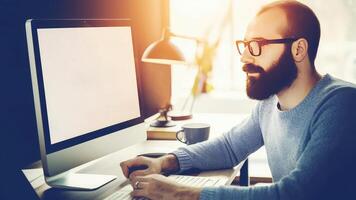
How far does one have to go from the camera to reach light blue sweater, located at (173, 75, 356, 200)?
105cm

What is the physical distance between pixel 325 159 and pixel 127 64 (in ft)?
2.35

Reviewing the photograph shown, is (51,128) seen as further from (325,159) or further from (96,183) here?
(325,159)

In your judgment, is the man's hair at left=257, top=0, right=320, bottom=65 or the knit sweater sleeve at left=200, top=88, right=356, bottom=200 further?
the man's hair at left=257, top=0, right=320, bottom=65

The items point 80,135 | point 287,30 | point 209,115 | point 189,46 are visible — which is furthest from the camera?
point 189,46

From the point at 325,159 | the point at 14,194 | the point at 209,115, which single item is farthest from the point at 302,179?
the point at 209,115

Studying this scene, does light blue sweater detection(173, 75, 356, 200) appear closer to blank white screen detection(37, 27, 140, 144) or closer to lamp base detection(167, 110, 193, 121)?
blank white screen detection(37, 27, 140, 144)

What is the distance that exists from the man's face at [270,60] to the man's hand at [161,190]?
484 millimetres

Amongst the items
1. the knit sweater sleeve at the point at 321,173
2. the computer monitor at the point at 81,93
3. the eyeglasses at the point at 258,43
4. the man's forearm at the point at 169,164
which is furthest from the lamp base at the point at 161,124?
the knit sweater sleeve at the point at 321,173

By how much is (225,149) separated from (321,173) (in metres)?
0.46

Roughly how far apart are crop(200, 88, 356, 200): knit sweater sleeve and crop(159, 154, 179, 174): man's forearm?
0.30m

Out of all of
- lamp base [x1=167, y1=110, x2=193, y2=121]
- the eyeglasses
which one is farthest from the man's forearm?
lamp base [x1=167, y1=110, x2=193, y2=121]

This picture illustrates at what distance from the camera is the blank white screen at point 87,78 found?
1129mm

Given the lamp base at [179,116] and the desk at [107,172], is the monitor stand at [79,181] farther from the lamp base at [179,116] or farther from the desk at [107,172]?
the lamp base at [179,116]

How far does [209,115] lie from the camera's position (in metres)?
2.43
